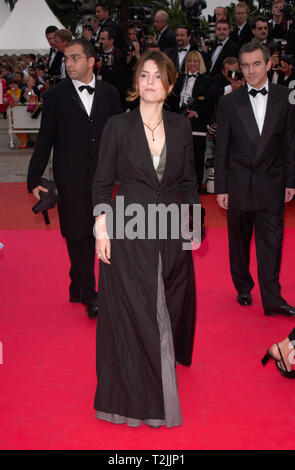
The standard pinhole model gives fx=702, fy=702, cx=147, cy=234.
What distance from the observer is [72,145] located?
16.7ft

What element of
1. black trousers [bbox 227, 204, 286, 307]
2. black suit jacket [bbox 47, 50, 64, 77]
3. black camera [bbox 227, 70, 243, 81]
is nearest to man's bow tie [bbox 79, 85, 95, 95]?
black trousers [bbox 227, 204, 286, 307]

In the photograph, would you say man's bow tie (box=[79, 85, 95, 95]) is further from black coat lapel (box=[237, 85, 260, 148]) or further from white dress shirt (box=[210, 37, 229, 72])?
white dress shirt (box=[210, 37, 229, 72])

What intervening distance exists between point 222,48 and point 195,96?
0.90 metres

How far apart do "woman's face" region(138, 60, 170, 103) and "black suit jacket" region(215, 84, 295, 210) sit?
181 cm

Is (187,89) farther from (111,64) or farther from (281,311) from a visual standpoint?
(281,311)

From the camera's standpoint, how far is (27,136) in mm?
15602

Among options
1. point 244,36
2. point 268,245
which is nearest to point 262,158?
point 268,245

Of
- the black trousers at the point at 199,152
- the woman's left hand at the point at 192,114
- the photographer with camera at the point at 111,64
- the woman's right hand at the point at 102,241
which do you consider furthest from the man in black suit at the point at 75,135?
the photographer with camera at the point at 111,64

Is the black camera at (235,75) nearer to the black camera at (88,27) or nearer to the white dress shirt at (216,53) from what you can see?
the white dress shirt at (216,53)

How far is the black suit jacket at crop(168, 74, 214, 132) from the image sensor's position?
9500 mm

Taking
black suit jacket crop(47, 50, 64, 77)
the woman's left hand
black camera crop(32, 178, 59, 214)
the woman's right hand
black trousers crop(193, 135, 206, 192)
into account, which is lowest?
black trousers crop(193, 135, 206, 192)

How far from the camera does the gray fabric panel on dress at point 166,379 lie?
3.56m

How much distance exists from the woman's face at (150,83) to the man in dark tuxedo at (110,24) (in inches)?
293

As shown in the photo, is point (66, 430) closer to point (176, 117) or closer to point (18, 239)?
point (176, 117)
